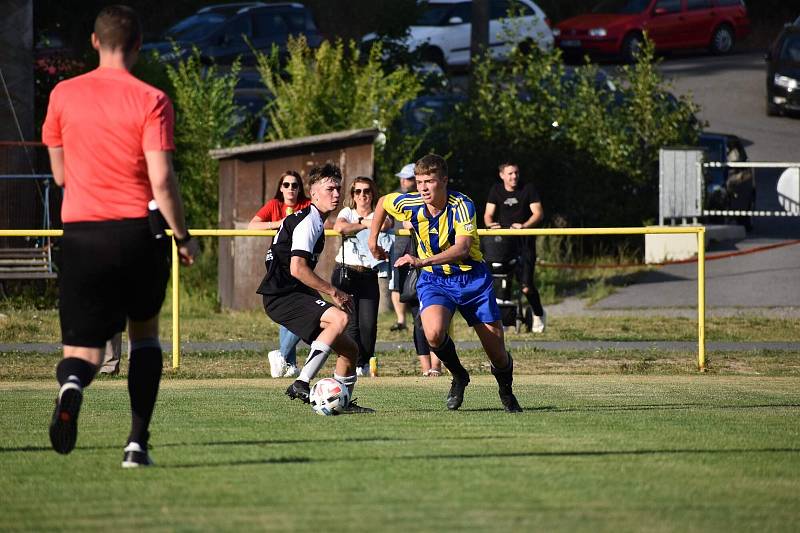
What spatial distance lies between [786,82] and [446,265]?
2581 cm

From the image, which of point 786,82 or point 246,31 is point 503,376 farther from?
point 246,31

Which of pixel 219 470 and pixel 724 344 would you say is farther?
pixel 724 344

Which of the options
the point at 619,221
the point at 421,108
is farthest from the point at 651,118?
the point at 421,108

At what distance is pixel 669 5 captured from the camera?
3984 centimetres

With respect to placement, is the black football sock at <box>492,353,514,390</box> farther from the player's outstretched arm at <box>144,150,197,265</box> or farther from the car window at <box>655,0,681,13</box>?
the car window at <box>655,0,681,13</box>

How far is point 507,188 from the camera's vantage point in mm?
16312

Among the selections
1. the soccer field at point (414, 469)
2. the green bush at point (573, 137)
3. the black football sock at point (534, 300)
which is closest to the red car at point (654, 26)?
the green bush at point (573, 137)

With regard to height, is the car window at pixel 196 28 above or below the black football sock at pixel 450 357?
above

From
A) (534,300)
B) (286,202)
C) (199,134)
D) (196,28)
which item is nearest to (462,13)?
(196,28)

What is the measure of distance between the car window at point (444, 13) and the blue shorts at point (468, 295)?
30.2 meters

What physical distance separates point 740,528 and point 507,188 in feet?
36.8

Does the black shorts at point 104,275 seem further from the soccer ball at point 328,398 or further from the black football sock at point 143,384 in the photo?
the soccer ball at point 328,398

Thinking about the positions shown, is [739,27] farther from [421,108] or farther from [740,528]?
[740,528]

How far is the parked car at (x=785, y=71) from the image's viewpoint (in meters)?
32.3
